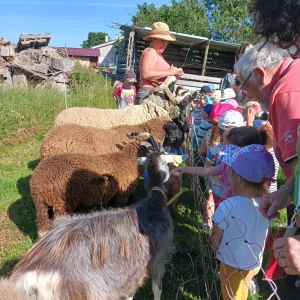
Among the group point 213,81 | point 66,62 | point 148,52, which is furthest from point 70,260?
point 66,62

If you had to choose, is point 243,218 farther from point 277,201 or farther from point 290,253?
point 290,253

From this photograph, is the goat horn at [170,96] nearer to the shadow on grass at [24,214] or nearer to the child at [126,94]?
the child at [126,94]

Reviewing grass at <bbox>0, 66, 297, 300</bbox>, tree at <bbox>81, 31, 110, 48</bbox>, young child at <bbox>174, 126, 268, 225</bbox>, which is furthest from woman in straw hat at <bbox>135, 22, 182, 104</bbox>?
tree at <bbox>81, 31, 110, 48</bbox>

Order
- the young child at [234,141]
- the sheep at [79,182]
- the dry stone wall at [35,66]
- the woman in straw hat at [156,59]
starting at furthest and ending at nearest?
the dry stone wall at [35,66] < the woman in straw hat at [156,59] < the sheep at [79,182] < the young child at [234,141]

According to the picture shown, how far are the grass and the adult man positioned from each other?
1.02m

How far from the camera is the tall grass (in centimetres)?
759

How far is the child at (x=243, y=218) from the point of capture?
2135mm

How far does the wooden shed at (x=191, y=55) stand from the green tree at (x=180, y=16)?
702 inches

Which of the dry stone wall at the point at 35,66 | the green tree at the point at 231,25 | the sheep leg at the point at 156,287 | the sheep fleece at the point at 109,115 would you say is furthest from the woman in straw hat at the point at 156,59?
→ the green tree at the point at 231,25

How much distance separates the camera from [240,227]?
7.13 ft

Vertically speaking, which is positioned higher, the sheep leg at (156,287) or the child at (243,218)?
the child at (243,218)

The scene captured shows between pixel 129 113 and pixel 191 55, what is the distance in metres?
7.91

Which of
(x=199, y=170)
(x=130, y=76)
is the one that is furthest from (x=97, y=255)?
(x=130, y=76)

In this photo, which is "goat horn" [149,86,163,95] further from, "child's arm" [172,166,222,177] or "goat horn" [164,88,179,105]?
"child's arm" [172,166,222,177]
